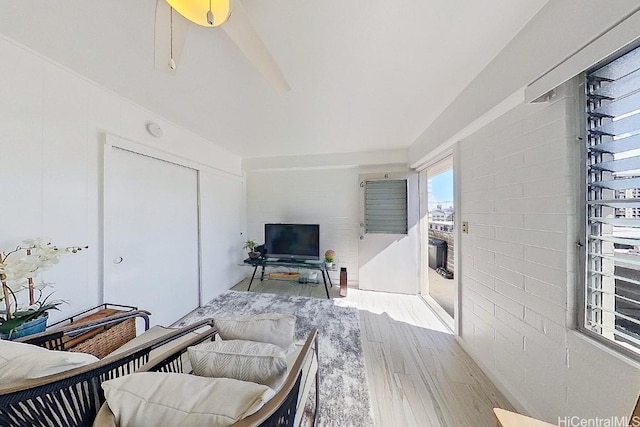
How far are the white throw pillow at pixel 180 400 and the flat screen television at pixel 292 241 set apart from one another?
2.80 m

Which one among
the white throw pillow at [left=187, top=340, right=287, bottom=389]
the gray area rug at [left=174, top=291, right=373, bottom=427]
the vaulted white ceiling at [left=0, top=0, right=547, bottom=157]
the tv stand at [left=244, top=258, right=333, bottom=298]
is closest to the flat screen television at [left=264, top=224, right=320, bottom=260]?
the tv stand at [left=244, top=258, right=333, bottom=298]

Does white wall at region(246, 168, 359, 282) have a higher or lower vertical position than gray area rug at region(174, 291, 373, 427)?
higher

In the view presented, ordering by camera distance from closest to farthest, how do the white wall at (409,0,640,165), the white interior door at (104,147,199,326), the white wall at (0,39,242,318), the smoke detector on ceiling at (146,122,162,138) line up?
the white wall at (409,0,640,165) < the white wall at (0,39,242,318) < the white interior door at (104,147,199,326) < the smoke detector on ceiling at (146,122,162,138)

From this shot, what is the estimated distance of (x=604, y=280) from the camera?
101 centimetres

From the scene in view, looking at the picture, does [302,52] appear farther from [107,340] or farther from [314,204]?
[314,204]

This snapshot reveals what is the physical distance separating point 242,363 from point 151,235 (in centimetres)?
207

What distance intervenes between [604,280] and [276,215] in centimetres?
368

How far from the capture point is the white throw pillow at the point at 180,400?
56 centimetres

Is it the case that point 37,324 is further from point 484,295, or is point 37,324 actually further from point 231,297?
point 484,295

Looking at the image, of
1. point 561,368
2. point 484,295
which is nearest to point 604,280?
point 561,368

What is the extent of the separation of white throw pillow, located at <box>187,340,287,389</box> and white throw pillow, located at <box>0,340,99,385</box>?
1.31 feet

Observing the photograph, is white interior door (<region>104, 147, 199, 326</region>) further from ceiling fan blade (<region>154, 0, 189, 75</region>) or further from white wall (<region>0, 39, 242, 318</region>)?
ceiling fan blade (<region>154, 0, 189, 75</region>)

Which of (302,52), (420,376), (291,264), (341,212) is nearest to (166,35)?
(302,52)

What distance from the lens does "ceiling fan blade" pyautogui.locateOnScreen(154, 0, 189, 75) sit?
0.90 metres
